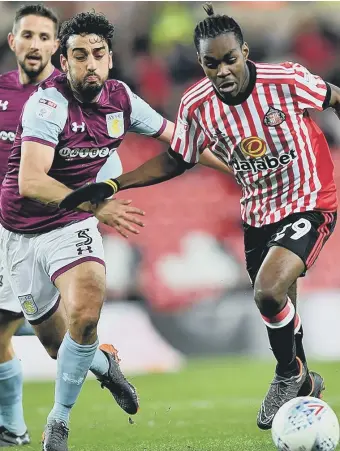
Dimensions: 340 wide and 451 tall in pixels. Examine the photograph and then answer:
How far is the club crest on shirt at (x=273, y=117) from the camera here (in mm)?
5219

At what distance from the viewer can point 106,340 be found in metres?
10.5

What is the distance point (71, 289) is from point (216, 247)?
22.9ft

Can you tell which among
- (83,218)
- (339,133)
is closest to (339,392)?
(83,218)

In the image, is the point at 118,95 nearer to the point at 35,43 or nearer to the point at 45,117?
the point at 45,117

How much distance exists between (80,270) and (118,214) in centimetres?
44

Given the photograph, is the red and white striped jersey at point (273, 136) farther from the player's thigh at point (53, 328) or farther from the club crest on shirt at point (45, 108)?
the player's thigh at point (53, 328)

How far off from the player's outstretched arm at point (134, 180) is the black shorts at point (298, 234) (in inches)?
22.3

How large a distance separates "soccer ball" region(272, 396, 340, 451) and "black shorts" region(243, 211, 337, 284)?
876 mm

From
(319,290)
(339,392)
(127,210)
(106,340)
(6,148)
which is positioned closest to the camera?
(127,210)

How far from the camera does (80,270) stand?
5.11 meters

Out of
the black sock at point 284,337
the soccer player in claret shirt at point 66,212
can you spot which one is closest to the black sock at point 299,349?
the black sock at point 284,337

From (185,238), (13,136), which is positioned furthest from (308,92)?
(185,238)

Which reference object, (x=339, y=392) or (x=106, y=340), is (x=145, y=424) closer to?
(x=339, y=392)

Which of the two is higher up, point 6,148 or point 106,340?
point 6,148
